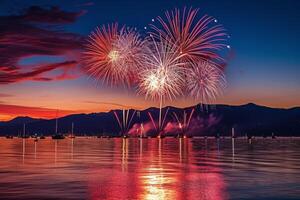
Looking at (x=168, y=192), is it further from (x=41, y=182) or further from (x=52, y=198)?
(x=41, y=182)

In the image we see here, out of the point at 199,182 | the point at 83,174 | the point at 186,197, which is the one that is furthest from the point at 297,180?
the point at 83,174

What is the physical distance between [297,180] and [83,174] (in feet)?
57.5

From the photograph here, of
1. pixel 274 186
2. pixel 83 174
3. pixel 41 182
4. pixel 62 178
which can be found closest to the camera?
pixel 274 186

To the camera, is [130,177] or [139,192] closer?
[139,192]

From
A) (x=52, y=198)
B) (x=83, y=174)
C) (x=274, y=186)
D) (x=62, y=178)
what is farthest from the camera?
(x=83, y=174)

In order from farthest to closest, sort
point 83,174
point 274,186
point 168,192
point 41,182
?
point 83,174, point 41,182, point 274,186, point 168,192

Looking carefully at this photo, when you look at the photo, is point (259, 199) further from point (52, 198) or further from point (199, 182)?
point (52, 198)

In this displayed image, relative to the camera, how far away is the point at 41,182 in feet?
104

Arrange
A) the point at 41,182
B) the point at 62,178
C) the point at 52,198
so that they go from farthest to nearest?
the point at 62,178 < the point at 41,182 < the point at 52,198

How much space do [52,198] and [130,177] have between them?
456 inches

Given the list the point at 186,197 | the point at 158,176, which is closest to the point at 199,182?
the point at 158,176

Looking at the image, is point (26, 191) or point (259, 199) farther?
point (26, 191)

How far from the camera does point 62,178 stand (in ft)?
113

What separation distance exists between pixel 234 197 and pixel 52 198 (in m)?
10.1
